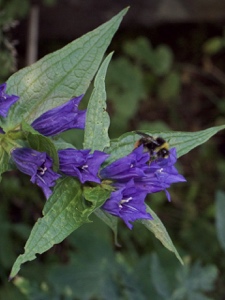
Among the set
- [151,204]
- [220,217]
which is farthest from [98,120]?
[151,204]

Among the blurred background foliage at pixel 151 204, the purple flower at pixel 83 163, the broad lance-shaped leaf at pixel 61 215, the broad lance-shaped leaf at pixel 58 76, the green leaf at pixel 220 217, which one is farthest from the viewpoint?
the green leaf at pixel 220 217

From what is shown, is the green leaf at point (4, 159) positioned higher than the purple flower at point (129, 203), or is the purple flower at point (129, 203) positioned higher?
the green leaf at point (4, 159)

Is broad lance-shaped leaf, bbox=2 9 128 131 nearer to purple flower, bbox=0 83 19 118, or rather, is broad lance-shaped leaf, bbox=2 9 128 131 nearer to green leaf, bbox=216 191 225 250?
purple flower, bbox=0 83 19 118

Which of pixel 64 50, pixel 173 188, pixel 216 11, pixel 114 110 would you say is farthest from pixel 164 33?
pixel 64 50

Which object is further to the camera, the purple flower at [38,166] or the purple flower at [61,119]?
the purple flower at [61,119]

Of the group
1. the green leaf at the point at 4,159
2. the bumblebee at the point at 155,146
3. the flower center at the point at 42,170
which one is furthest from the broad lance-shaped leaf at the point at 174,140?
the green leaf at the point at 4,159

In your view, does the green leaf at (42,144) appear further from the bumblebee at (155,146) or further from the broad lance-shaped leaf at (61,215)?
the bumblebee at (155,146)

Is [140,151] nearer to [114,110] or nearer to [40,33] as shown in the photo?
[114,110]

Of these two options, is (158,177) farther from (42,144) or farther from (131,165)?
(42,144)

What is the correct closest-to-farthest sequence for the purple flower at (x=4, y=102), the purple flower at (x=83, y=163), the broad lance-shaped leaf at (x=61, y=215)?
the broad lance-shaped leaf at (x=61, y=215)
the purple flower at (x=83, y=163)
the purple flower at (x=4, y=102)
